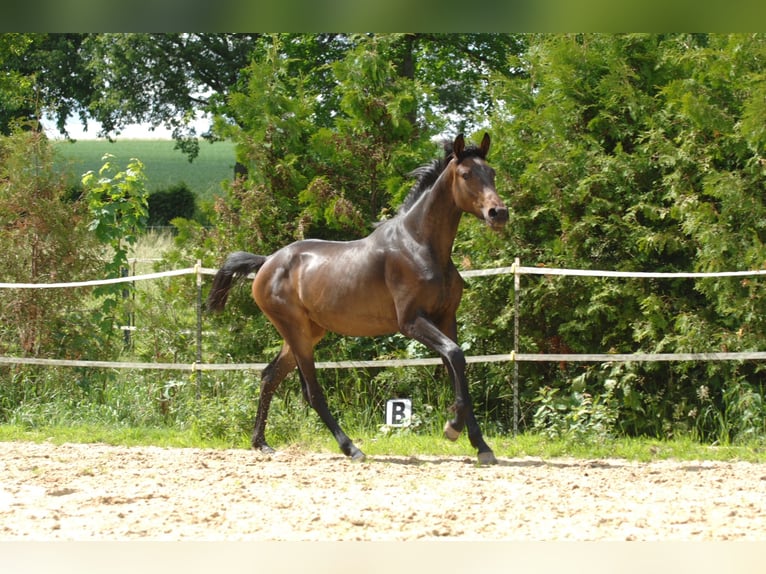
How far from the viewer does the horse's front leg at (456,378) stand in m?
5.84

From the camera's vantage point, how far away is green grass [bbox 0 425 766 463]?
6.33m

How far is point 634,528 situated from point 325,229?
6017mm

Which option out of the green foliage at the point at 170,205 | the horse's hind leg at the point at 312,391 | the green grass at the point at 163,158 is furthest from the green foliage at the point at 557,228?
the green grass at the point at 163,158

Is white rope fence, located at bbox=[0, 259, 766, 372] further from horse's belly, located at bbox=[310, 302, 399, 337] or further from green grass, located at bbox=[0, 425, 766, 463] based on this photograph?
horse's belly, located at bbox=[310, 302, 399, 337]

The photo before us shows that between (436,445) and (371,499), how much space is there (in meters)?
2.16

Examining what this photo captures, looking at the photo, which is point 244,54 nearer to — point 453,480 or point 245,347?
point 245,347

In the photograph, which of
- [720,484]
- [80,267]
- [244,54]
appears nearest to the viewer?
[720,484]

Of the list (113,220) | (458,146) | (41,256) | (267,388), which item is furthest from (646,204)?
(41,256)

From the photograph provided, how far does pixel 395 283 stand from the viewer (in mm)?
6270

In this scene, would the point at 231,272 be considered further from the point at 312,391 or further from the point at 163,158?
the point at 163,158

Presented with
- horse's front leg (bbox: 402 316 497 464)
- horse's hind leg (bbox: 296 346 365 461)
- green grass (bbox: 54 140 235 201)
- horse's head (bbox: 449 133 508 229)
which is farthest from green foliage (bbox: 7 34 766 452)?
green grass (bbox: 54 140 235 201)

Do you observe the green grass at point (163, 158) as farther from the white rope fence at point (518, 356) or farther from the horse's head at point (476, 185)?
the horse's head at point (476, 185)

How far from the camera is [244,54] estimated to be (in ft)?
82.2

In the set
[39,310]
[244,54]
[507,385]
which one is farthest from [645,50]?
[244,54]
